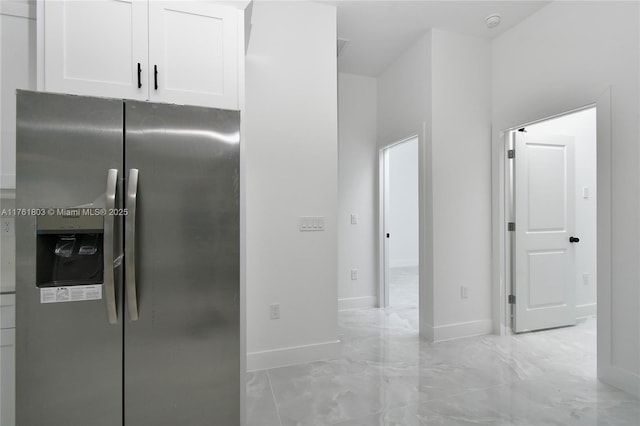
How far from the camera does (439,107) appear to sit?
298 centimetres

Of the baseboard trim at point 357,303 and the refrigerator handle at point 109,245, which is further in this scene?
the baseboard trim at point 357,303

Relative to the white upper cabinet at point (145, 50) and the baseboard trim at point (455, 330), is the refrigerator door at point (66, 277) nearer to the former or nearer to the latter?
the white upper cabinet at point (145, 50)

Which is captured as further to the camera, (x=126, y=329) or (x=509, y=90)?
(x=509, y=90)

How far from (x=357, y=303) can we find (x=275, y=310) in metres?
1.72

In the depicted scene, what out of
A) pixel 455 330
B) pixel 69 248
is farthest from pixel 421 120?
pixel 69 248

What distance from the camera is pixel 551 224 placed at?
326 cm

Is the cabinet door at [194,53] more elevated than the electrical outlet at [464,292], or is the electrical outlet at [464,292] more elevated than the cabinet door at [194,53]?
the cabinet door at [194,53]

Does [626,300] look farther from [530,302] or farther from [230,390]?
[230,390]

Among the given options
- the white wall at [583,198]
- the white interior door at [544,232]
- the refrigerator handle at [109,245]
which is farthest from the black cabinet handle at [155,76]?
the white wall at [583,198]

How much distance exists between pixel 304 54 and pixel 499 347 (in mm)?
3085

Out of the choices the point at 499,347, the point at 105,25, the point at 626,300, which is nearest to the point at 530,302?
the point at 499,347

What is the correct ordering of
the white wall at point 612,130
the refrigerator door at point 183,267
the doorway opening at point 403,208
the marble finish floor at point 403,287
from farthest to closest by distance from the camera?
1. the doorway opening at point 403,208
2. the marble finish floor at point 403,287
3. the white wall at point 612,130
4. the refrigerator door at point 183,267

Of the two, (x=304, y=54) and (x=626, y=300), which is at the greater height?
(x=304, y=54)

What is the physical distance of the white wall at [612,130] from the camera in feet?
6.79
